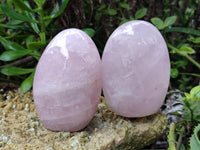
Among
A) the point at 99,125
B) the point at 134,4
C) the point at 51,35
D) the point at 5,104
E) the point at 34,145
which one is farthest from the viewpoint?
the point at 134,4

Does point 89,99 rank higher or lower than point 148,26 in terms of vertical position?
lower

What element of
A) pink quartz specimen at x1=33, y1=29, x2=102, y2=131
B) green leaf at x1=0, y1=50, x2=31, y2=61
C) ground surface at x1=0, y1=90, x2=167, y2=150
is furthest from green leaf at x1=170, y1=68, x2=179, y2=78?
green leaf at x1=0, y1=50, x2=31, y2=61

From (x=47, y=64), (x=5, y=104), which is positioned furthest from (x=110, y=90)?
(x=5, y=104)

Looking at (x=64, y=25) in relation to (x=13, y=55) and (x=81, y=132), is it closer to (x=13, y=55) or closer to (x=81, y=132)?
(x=13, y=55)

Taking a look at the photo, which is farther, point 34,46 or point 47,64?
point 34,46

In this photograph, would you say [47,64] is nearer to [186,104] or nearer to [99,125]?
[99,125]

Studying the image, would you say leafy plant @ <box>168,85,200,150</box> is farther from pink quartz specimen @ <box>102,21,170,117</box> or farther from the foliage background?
the foliage background

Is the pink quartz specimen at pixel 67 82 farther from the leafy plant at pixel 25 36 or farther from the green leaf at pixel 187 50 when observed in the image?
the green leaf at pixel 187 50

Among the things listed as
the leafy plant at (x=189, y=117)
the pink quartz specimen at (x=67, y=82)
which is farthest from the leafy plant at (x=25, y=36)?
the leafy plant at (x=189, y=117)
